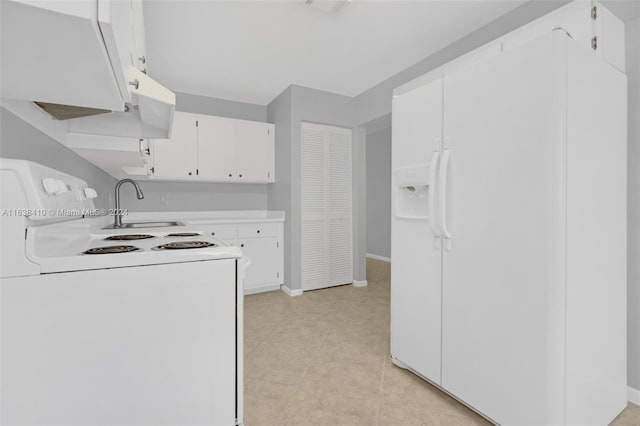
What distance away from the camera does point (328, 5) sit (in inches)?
86.0

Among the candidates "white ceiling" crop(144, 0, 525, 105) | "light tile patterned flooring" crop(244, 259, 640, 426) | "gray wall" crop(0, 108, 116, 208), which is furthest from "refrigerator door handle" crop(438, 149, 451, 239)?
"gray wall" crop(0, 108, 116, 208)

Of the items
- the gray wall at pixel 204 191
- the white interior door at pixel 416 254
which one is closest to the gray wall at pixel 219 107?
the gray wall at pixel 204 191

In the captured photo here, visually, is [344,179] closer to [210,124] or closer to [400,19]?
[210,124]

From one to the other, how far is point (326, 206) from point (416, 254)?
86.5 inches

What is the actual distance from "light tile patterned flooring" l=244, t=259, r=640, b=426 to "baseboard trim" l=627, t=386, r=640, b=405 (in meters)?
0.04

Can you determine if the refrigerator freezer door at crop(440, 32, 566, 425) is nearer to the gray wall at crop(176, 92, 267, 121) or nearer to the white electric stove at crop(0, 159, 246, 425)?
the white electric stove at crop(0, 159, 246, 425)

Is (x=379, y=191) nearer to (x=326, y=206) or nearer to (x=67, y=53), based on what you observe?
(x=326, y=206)

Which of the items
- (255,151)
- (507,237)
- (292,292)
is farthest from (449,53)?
(292,292)

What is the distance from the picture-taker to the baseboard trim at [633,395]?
1702 millimetres

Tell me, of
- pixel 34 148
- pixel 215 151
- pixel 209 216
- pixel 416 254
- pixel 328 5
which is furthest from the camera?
pixel 209 216

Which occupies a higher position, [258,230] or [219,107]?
[219,107]

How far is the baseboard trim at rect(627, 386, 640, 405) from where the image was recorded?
1.70m

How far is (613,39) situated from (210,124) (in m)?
3.55

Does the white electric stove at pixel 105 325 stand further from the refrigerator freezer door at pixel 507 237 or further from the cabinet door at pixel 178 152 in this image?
the cabinet door at pixel 178 152
